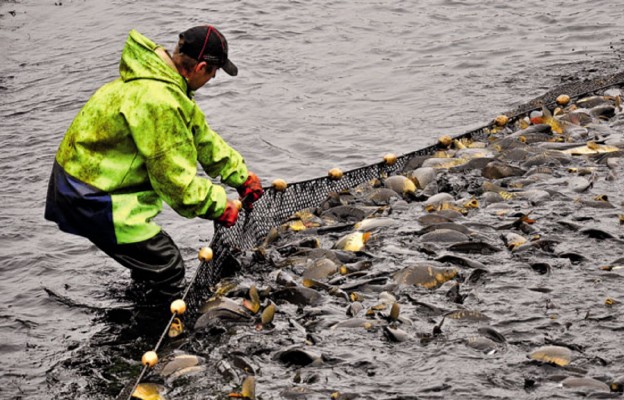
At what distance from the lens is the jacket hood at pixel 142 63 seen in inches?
193

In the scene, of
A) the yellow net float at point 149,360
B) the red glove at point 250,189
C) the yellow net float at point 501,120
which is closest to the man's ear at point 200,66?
the red glove at point 250,189

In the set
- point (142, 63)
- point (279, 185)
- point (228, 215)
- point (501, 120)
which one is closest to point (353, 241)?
point (279, 185)

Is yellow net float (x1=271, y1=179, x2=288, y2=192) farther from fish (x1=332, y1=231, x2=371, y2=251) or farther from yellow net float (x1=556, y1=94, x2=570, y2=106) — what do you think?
yellow net float (x1=556, y1=94, x2=570, y2=106)

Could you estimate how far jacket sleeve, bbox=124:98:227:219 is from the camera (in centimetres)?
482

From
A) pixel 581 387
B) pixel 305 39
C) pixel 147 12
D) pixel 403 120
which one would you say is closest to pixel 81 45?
pixel 147 12

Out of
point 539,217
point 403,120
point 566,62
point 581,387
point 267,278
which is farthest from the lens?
point 566,62

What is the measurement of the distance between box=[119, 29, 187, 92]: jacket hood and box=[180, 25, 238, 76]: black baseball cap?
0.55 feet

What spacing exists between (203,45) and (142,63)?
38 centimetres

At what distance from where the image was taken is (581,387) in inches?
163

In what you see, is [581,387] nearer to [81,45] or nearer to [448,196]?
[448,196]

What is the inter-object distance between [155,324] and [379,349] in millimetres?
1643

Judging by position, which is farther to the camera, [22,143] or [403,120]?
[403,120]

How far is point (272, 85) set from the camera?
1145 cm

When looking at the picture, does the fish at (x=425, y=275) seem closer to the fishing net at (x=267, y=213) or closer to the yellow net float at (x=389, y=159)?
the fishing net at (x=267, y=213)
